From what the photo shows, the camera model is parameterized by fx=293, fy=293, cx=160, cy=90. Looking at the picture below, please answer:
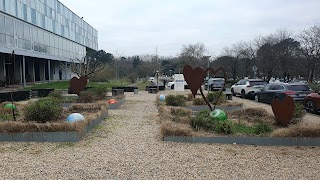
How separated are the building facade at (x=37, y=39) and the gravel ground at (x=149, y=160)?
11.6 metres

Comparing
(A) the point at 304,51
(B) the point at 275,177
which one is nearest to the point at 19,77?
(A) the point at 304,51

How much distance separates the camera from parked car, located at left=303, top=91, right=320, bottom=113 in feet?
42.1

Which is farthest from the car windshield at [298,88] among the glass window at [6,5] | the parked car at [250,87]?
the glass window at [6,5]

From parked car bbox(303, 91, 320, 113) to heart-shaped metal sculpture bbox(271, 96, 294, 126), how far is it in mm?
4635

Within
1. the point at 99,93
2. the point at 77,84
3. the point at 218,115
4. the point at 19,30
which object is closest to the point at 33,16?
the point at 19,30

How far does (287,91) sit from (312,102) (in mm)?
1817

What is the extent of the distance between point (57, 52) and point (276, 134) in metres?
37.2

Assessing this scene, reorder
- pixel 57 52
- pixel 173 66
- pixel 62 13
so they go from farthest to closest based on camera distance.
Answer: pixel 173 66, pixel 62 13, pixel 57 52

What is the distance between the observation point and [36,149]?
707cm

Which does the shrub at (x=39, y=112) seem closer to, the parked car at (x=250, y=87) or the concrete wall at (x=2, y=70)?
the parked car at (x=250, y=87)

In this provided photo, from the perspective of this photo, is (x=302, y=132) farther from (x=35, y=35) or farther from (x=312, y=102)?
(x=35, y=35)

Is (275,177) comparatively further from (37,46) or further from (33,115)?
(37,46)

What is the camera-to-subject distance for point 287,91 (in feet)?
48.6

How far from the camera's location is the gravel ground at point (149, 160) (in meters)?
5.34
